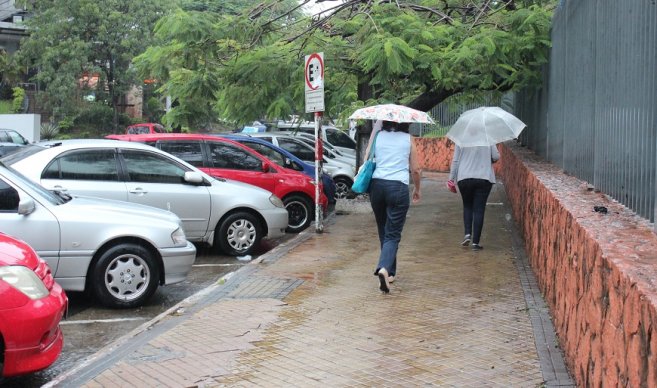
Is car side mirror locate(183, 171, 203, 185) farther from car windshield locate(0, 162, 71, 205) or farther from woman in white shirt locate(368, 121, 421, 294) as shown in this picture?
woman in white shirt locate(368, 121, 421, 294)

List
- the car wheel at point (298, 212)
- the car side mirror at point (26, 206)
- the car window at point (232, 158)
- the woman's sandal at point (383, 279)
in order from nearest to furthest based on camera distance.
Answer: the car side mirror at point (26, 206)
the woman's sandal at point (383, 279)
the car window at point (232, 158)
the car wheel at point (298, 212)

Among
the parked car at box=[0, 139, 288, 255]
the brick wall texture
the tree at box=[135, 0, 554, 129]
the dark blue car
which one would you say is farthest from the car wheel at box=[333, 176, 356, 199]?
the brick wall texture

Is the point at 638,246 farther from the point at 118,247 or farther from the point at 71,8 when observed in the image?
the point at 71,8

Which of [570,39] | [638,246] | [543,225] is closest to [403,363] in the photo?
[638,246]

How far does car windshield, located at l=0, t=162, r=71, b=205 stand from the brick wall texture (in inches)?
187

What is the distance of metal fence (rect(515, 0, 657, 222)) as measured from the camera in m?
4.40

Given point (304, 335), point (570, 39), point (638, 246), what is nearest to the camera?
point (638, 246)

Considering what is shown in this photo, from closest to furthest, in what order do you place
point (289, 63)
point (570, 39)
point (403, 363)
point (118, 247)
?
1. point (403, 363)
2. point (118, 247)
3. point (570, 39)
4. point (289, 63)

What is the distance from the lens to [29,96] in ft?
141

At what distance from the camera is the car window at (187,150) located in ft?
39.9

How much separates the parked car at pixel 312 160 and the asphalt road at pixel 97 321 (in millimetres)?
8147

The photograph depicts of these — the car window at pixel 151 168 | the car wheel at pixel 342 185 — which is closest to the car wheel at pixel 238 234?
the car window at pixel 151 168

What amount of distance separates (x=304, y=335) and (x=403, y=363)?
108cm

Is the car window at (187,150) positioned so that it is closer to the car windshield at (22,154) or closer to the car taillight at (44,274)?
the car windshield at (22,154)
